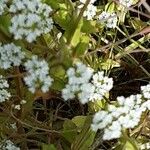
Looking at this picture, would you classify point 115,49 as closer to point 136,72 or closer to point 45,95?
point 136,72

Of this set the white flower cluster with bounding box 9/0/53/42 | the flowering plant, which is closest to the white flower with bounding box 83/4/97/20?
the flowering plant

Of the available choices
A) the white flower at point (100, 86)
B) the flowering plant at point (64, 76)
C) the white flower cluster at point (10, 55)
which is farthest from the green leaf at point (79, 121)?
the white flower cluster at point (10, 55)

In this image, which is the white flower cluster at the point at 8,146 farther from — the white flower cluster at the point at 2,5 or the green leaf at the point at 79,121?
the white flower cluster at the point at 2,5

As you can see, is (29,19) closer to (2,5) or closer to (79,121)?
(2,5)

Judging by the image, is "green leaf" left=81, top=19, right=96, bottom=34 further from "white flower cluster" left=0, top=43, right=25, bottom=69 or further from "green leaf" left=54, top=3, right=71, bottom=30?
"white flower cluster" left=0, top=43, right=25, bottom=69

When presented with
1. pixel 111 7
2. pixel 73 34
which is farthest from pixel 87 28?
pixel 111 7
